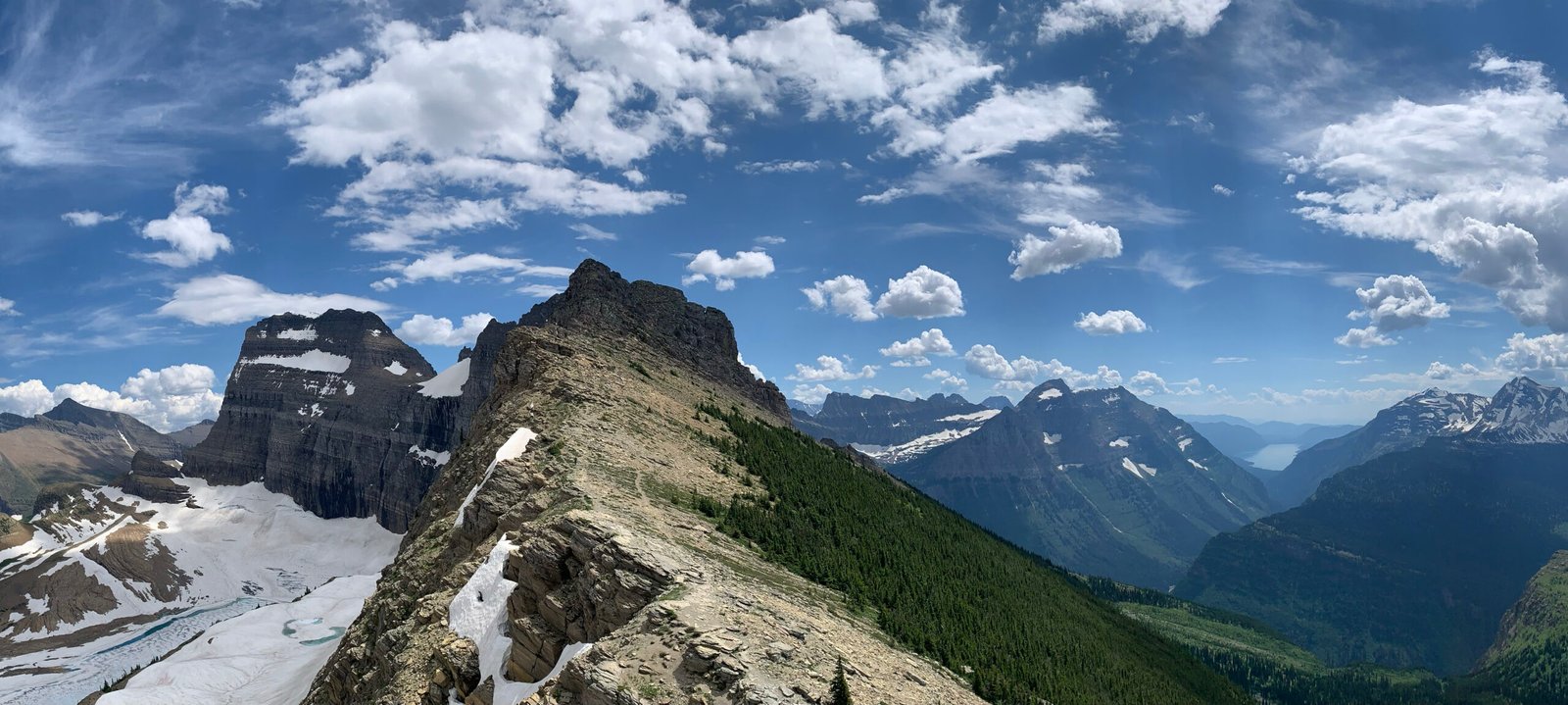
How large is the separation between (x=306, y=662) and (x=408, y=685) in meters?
158

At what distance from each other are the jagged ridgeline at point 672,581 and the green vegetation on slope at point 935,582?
1.43ft

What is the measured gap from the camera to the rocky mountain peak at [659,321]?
513ft

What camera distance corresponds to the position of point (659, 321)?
173875mm

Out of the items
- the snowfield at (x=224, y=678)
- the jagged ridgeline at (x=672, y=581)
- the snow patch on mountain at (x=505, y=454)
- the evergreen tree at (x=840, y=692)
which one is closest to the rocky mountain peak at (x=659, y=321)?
the jagged ridgeline at (x=672, y=581)

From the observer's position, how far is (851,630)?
5784 cm

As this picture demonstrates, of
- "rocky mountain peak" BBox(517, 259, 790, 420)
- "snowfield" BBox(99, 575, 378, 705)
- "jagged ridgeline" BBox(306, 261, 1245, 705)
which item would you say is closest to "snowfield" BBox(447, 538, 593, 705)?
"jagged ridgeline" BBox(306, 261, 1245, 705)

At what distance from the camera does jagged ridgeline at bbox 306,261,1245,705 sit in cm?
4269

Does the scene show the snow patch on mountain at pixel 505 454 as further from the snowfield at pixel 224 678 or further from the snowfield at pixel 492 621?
the snowfield at pixel 224 678

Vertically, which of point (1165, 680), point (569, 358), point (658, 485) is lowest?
point (1165, 680)

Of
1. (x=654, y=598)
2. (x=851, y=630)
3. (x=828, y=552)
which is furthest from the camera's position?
(x=828, y=552)

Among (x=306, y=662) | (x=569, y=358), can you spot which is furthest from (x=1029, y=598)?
(x=306, y=662)

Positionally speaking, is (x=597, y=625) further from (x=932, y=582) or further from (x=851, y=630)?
(x=932, y=582)

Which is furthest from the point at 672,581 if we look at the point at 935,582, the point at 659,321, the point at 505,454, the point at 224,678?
the point at 224,678

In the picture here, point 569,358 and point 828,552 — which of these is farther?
point 569,358
